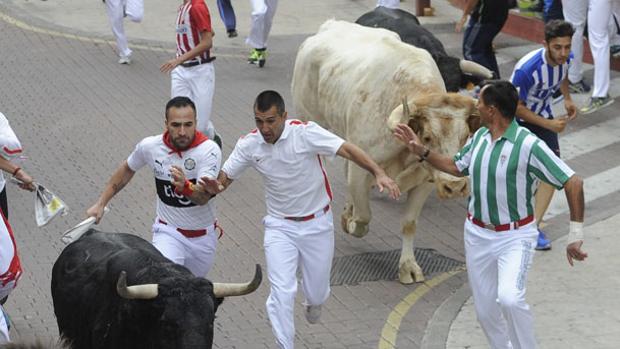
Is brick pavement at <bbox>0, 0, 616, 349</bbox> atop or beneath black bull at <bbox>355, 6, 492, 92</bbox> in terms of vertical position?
beneath

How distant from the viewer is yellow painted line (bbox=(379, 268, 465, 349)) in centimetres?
1030

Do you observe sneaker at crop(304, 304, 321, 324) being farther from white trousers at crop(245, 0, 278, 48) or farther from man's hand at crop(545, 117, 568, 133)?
white trousers at crop(245, 0, 278, 48)

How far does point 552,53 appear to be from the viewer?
11.5 m

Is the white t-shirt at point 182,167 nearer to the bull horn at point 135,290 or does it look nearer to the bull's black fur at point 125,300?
the bull's black fur at point 125,300

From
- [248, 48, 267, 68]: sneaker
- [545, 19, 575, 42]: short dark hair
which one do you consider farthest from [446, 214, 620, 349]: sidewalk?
[248, 48, 267, 68]: sneaker

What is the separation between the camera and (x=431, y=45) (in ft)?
47.0

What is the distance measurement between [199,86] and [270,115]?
4.54 meters

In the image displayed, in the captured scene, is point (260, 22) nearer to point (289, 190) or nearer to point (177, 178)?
point (289, 190)

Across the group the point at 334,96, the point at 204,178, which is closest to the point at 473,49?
the point at 334,96

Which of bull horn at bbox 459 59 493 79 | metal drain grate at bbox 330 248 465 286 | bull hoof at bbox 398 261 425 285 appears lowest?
metal drain grate at bbox 330 248 465 286

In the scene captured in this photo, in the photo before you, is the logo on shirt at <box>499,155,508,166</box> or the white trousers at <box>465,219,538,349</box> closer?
the white trousers at <box>465,219,538,349</box>

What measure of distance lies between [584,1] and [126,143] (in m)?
6.07

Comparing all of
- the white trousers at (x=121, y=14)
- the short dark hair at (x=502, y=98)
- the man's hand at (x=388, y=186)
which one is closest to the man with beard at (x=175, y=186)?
the man's hand at (x=388, y=186)

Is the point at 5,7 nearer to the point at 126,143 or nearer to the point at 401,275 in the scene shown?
the point at 126,143
